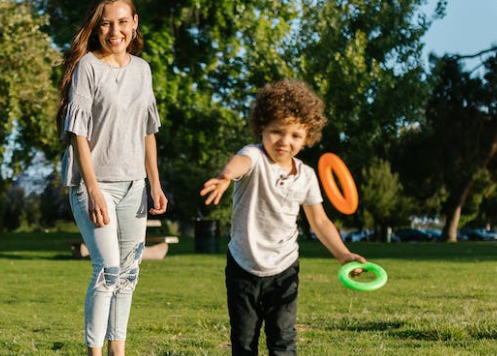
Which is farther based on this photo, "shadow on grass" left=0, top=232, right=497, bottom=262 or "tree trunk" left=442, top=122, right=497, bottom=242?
"tree trunk" left=442, top=122, right=497, bottom=242

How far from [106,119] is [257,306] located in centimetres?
133

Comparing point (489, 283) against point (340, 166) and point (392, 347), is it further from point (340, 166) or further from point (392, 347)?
point (340, 166)

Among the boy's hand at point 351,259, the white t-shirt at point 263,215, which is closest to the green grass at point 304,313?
the boy's hand at point 351,259

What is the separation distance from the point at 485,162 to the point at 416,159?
3.92m

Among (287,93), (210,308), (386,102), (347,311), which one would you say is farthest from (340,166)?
(386,102)

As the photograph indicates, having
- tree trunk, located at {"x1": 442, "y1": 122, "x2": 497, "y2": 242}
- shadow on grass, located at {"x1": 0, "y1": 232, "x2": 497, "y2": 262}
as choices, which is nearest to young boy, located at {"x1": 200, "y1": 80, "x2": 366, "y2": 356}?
shadow on grass, located at {"x1": 0, "y1": 232, "x2": 497, "y2": 262}

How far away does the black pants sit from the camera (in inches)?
171

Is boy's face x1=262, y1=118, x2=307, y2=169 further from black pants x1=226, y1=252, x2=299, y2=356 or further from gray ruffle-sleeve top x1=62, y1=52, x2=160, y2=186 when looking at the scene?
gray ruffle-sleeve top x1=62, y1=52, x2=160, y2=186

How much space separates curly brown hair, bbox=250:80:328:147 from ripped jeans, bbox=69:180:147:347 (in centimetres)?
85

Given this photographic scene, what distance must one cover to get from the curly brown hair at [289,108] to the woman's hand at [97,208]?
0.91 metres

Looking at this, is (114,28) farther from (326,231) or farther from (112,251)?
(326,231)

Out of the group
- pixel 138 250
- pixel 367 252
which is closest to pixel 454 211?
pixel 367 252

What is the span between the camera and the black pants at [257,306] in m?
4.33

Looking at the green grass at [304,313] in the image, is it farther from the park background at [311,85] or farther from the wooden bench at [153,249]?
the park background at [311,85]
